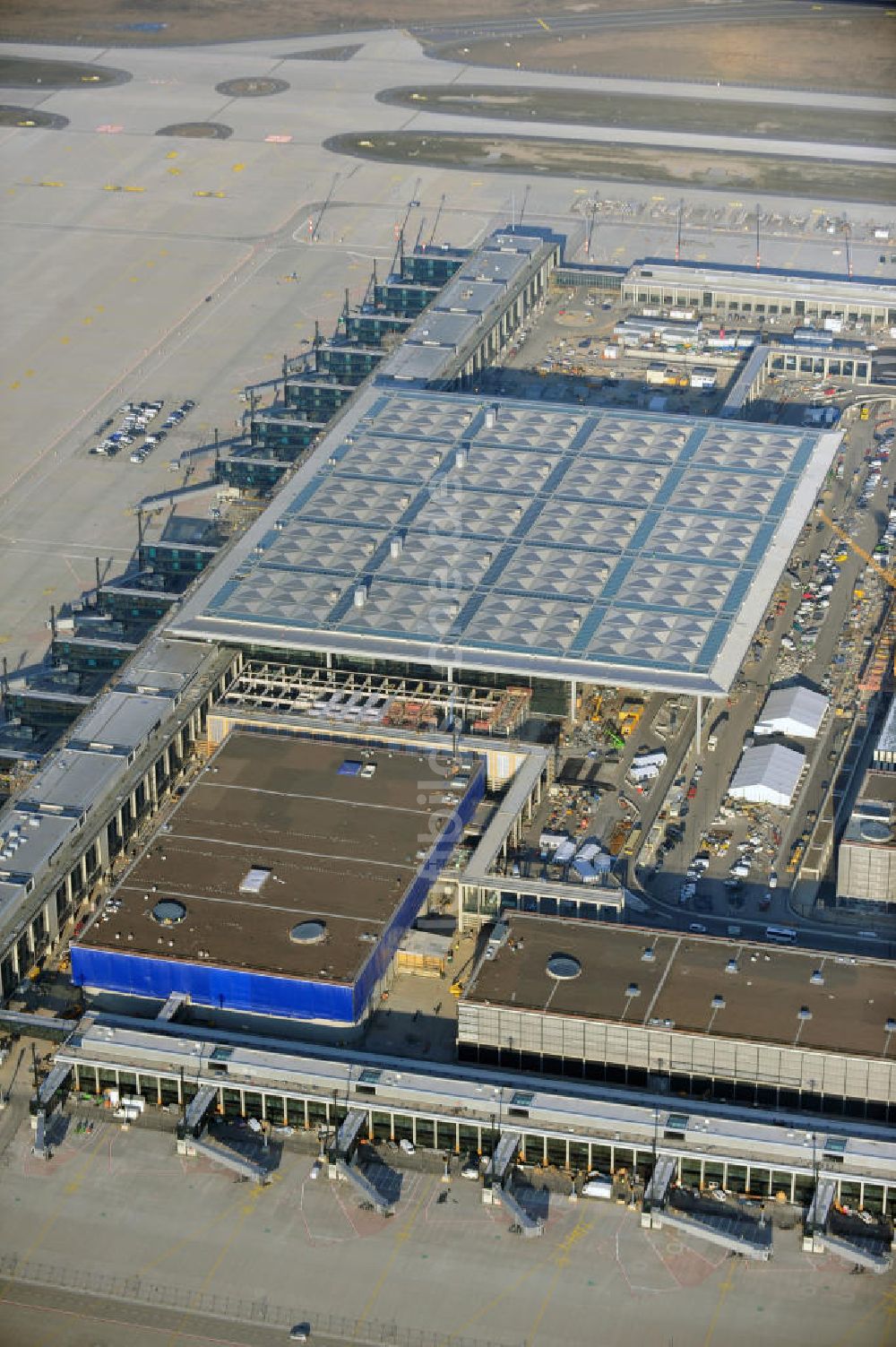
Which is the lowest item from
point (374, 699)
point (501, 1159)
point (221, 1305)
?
point (221, 1305)

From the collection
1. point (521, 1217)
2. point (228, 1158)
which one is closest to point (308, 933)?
point (228, 1158)

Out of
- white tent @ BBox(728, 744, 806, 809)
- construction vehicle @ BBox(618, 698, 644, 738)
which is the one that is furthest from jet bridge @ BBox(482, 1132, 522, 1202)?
construction vehicle @ BBox(618, 698, 644, 738)

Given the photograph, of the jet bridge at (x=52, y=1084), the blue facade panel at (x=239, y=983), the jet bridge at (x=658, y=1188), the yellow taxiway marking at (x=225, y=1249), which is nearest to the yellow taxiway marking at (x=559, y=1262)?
the jet bridge at (x=658, y=1188)

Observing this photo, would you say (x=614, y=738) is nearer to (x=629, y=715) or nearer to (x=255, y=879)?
(x=629, y=715)

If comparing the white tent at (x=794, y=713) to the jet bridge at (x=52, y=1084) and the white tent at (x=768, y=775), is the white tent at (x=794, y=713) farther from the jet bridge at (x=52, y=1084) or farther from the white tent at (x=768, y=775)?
the jet bridge at (x=52, y=1084)

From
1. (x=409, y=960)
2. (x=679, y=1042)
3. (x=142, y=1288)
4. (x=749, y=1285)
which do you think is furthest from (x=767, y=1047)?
(x=142, y=1288)

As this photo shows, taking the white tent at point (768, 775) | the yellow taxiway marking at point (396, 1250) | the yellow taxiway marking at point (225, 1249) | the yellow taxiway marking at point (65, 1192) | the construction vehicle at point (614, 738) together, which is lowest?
the yellow taxiway marking at point (396, 1250)
